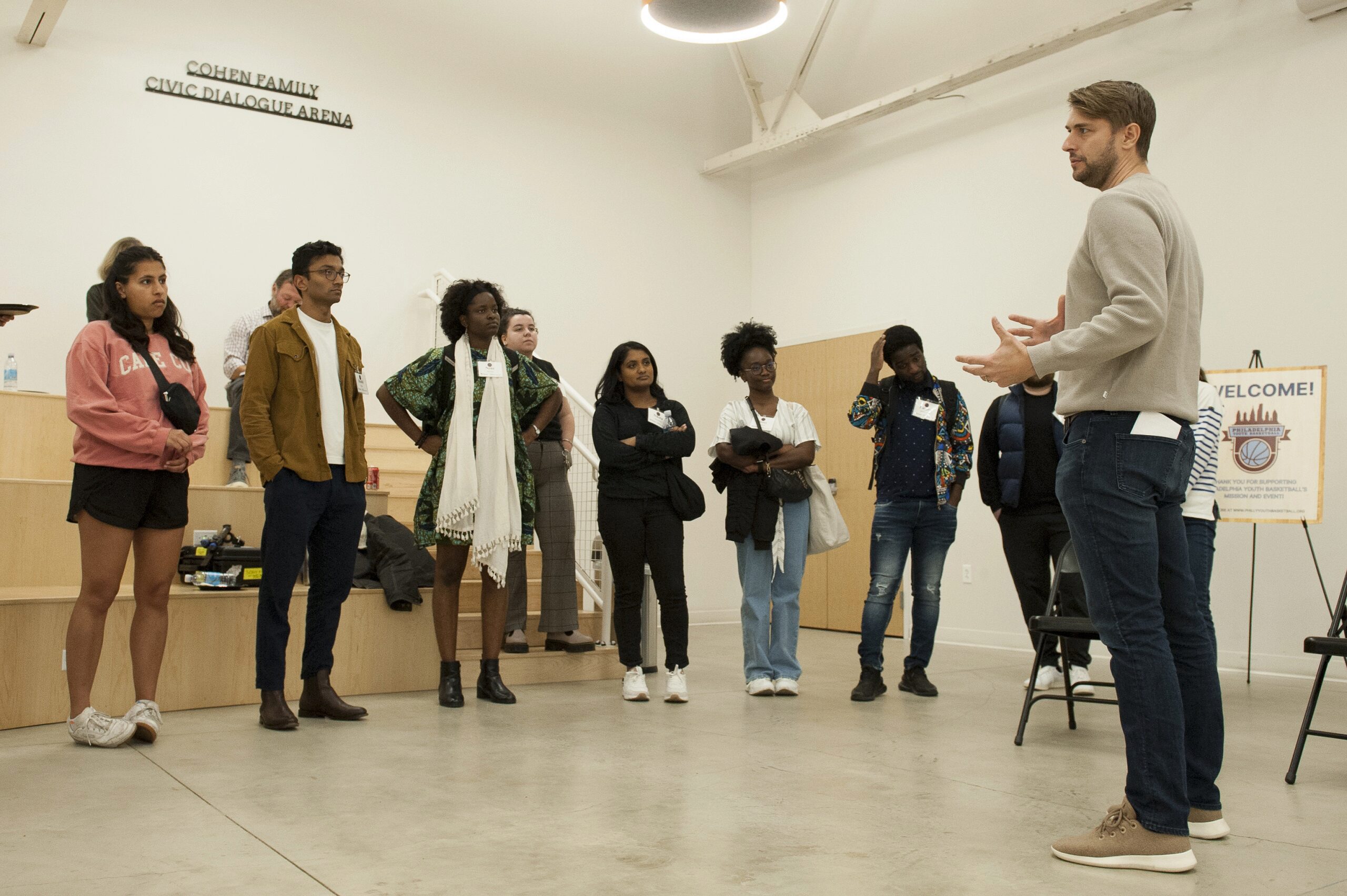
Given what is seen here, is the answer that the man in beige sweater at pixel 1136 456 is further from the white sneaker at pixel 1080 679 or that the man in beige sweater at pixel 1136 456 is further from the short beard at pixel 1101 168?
the white sneaker at pixel 1080 679

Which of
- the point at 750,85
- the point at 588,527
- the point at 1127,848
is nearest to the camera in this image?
the point at 1127,848

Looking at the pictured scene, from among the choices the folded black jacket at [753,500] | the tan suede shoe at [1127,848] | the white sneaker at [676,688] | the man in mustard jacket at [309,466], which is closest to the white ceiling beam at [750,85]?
the folded black jacket at [753,500]

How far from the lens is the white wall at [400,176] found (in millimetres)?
5809

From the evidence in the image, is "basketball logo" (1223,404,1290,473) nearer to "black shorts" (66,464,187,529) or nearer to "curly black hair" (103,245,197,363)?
"black shorts" (66,464,187,529)

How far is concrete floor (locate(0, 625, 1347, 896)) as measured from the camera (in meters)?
2.00

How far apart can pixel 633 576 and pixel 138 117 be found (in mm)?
4213

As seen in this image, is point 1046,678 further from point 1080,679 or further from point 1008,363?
point 1008,363

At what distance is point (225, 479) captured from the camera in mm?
5398

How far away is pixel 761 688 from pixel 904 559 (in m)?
0.80

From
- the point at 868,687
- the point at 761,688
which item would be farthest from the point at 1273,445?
the point at 761,688

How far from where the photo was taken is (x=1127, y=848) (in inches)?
81.6

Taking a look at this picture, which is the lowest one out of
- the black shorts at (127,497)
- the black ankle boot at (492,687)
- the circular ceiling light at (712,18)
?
the black ankle boot at (492,687)

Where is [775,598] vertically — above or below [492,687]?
above

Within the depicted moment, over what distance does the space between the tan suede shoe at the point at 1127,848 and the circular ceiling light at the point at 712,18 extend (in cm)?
455
